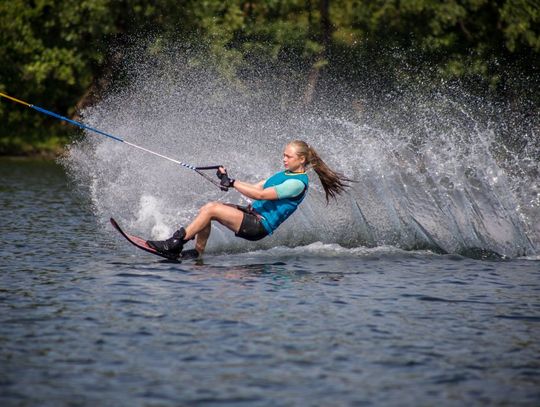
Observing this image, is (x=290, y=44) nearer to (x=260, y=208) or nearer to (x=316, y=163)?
Result: (x=316, y=163)

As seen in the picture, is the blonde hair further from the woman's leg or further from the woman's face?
the woman's leg

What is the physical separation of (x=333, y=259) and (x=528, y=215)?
293cm

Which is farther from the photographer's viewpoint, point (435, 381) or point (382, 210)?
point (382, 210)

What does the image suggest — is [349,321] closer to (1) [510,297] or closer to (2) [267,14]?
(1) [510,297]

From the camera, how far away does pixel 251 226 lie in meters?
11.7

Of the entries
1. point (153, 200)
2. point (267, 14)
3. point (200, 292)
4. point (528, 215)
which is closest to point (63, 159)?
point (267, 14)

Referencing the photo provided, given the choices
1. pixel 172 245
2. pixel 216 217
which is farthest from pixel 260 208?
pixel 172 245

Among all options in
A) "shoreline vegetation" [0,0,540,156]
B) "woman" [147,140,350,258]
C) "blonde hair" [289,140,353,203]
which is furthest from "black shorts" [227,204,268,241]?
"shoreline vegetation" [0,0,540,156]

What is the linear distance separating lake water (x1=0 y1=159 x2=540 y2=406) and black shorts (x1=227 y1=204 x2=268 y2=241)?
1.11ft

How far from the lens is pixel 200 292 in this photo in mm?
9766

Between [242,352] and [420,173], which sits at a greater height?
[420,173]

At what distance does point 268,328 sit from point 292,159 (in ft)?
12.1

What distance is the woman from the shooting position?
11.5 meters

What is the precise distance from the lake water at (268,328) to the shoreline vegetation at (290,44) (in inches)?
773
